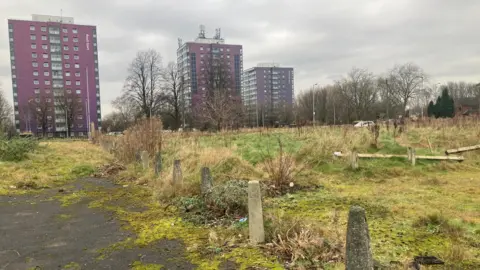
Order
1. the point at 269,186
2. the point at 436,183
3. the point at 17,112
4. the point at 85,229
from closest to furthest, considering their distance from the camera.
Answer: the point at 85,229
the point at 269,186
the point at 436,183
the point at 17,112

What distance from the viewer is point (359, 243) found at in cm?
265

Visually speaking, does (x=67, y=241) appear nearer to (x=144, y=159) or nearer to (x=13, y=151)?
(x=144, y=159)

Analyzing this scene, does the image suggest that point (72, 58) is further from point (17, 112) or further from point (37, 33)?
point (17, 112)

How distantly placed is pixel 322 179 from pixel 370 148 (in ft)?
13.1

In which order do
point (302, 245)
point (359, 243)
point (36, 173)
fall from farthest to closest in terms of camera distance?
1. point (36, 173)
2. point (302, 245)
3. point (359, 243)

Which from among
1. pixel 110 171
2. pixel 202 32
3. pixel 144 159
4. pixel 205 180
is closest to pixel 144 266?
pixel 205 180

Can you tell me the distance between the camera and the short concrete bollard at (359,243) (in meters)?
2.64

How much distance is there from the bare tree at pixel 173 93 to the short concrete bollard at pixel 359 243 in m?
53.6

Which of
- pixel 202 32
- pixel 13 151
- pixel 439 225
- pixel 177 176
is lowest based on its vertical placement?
pixel 439 225

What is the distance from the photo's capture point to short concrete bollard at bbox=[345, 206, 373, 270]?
2.64 m

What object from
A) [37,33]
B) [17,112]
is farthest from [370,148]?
[37,33]

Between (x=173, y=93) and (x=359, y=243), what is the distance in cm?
5539

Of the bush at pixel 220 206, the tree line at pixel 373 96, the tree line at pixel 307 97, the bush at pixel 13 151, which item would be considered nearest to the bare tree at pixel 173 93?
the tree line at pixel 307 97

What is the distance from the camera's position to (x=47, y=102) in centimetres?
6962
